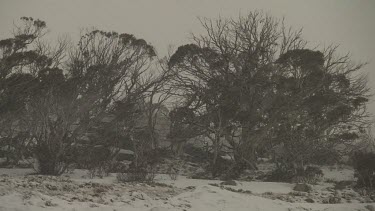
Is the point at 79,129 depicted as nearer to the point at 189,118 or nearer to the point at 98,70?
the point at 98,70

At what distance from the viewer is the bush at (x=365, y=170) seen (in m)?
13.0

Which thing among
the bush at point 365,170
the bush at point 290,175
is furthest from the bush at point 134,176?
the bush at point 365,170

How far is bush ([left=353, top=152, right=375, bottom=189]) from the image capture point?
1298cm

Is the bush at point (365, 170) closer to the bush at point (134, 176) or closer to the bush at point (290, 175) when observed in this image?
the bush at point (290, 175)

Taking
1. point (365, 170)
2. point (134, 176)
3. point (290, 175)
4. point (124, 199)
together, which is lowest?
point (124, 199)

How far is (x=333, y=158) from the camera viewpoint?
65.0 ft

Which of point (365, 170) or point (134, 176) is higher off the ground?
point (365, 170)

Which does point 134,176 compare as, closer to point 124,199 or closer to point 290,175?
point 124,199

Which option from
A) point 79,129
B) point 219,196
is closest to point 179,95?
point 79,129

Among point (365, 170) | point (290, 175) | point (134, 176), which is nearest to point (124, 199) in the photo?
point (134, 176)

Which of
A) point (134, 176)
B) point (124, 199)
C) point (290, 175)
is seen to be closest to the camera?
point (124, 199)

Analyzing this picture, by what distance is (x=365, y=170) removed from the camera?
43.5 ft

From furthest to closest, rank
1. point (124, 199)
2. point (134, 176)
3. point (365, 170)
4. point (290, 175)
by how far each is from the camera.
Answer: point (290, 175) < point (365, 170) < point (134, 176) < point (124, 199)

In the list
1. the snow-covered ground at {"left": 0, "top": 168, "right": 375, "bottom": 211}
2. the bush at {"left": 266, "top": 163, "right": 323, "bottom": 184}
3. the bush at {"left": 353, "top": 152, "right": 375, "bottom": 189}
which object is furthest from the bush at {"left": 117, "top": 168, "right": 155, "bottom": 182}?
the bush at {"left": 353, "top": 152, "right": 375, "bottom": 189}
